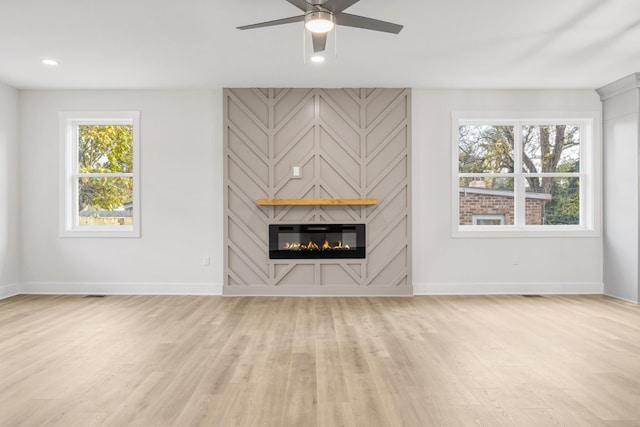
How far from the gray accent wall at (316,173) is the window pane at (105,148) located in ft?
4.67

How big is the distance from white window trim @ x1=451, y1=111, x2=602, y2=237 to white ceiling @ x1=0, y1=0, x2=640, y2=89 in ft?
1.36

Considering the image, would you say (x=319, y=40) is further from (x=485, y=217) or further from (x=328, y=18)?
(x=485, y=217)

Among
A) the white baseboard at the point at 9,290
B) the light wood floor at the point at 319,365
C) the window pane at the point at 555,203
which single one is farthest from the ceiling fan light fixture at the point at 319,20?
the white baseboard at the point at 9,290

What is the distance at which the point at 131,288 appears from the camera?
5652mm

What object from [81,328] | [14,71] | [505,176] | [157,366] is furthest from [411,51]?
[14,71]

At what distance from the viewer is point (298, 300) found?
5.27 metres

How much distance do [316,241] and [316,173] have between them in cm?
91

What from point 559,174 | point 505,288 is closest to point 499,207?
point 559,174

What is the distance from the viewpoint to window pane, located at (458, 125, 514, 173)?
19.0ft

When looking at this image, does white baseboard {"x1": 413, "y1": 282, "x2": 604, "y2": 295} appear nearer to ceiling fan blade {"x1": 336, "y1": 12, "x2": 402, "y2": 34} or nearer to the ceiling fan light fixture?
ceiling fan blade {"x1": 336, "y1": 12, "x2": 402, "y2": 34}

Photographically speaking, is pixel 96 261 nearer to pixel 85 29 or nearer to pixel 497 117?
pixel 85 29

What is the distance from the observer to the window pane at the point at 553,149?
5.82m

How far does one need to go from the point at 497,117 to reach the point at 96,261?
18.9 ft

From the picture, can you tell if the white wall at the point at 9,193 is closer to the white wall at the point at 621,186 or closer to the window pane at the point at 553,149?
the window pane at the point at 553,149
